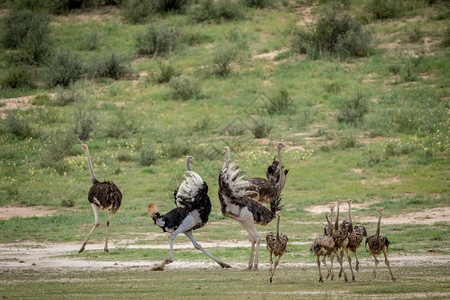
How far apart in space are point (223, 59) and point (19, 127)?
8385mm

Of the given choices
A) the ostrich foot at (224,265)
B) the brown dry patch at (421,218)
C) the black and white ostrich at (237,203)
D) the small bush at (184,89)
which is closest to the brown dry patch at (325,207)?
the brown dry patch at (421,218)

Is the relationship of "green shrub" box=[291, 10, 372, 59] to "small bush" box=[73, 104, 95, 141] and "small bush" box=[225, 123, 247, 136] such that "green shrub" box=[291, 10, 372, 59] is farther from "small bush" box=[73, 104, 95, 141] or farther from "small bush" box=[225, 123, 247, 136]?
"small bush" box=[73, 104, 95, 141]

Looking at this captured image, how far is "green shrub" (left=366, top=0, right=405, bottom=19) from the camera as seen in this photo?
121ft

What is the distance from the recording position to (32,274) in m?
14.5

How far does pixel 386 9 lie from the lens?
36938mm

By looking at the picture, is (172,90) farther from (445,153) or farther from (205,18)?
(445,153)

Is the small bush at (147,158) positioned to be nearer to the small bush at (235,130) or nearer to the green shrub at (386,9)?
the small bush at (235,130)

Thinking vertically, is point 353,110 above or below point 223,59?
below

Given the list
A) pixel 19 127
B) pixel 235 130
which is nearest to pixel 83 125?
pixel 19 127

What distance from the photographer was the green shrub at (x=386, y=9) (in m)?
36.8

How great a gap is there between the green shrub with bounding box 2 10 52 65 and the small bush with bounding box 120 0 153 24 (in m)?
3.45

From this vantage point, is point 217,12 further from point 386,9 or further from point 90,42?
point 386,9

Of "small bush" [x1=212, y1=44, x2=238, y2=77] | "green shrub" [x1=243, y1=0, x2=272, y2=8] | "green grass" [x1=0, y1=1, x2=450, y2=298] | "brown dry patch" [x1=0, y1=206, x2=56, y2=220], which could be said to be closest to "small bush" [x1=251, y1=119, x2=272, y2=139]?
"green grass" [x1=0, y1=1, x2=450, y2=298]

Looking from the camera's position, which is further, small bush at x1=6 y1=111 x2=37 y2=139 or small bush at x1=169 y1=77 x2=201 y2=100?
small bush at x1=169 y1=77 x2=201 y2=100
